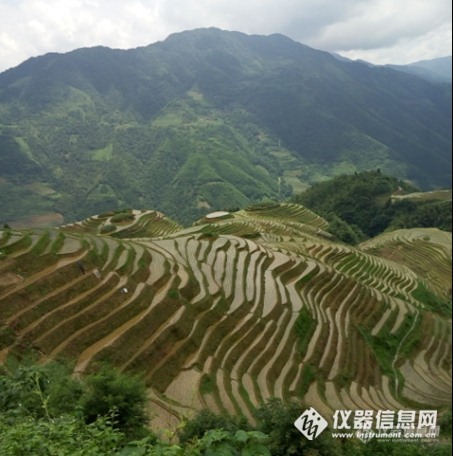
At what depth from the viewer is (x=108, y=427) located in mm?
4133

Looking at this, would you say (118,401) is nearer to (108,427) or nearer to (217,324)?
(108,427)

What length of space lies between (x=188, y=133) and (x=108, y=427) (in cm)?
13065

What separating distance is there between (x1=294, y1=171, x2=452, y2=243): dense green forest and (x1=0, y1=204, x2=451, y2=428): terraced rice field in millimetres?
30659

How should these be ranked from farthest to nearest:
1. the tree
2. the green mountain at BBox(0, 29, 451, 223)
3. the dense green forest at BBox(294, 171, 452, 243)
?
the green mountain at BBox(0, 29, 451, 223) < the dense green forest at BBox(294, 171, 452, 243) < the tree

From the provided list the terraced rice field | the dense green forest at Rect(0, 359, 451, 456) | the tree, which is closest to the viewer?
the dense green forest at Rect(0, 359, 451, 456)

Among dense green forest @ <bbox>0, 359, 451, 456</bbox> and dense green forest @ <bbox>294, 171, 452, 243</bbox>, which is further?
dense green forest @ <bbox>294, 171, 452, 243</bbox>

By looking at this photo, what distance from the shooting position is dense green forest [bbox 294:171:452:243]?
6112 cm

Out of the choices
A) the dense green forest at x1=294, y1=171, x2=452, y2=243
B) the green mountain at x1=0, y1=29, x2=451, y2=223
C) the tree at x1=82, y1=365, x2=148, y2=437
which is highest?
the green mountain at x1=0, y1=29, x2=451, y2=223

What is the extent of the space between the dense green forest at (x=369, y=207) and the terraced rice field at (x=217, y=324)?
30.7 m

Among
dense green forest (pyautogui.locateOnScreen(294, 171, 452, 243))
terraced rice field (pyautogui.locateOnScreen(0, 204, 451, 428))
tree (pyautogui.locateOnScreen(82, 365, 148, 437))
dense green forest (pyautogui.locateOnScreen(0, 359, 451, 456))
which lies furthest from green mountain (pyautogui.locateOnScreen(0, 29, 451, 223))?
dense green forest (pyautogui.locateOnScreen(0, 359, 451, 456))

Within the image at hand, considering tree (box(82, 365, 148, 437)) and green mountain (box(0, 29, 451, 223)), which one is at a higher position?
green mountain (box(0, 29, 451, 223))

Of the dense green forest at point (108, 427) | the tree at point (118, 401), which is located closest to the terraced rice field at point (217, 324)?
the tree at point (118, 401)

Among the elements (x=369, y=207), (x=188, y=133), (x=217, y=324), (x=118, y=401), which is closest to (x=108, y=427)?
(x=118, y=401)

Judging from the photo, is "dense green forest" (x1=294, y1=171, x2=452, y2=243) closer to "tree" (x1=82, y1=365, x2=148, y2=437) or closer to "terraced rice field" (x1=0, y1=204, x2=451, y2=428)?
"terraced rice field" (x1=0, y1=204, x2=451, y2=428)
